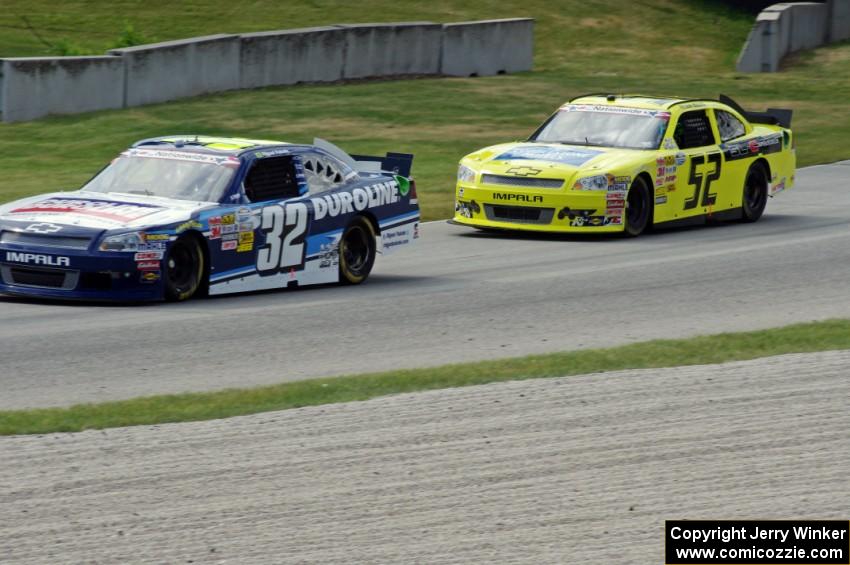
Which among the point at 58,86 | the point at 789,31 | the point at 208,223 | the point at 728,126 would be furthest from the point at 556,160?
the point at 789,31

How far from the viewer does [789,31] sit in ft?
129

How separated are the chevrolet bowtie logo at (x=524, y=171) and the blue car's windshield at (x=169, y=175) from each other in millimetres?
4428

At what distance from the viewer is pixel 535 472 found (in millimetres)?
7812

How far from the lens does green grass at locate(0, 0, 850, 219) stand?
24.7 metres

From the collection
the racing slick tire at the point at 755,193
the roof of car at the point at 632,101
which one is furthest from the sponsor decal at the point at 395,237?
the racing slick tire at the point at 755,193

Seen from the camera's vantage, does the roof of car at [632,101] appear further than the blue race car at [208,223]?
Yes

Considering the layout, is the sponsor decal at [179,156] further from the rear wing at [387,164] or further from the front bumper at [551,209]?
the front bumper at [551,209]

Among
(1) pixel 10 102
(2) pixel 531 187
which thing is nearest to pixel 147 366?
(2) pixel 531 187

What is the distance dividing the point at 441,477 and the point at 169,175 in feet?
21.3

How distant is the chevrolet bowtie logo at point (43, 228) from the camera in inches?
484

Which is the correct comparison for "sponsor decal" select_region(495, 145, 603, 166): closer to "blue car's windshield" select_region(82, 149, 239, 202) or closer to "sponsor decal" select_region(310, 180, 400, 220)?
"sponsor decal" select_region(310, 180, 400, 220)

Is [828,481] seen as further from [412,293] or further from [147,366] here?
[412,293]

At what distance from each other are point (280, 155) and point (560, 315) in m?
2.90

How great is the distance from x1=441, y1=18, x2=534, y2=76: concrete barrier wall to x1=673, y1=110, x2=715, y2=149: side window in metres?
15.3
